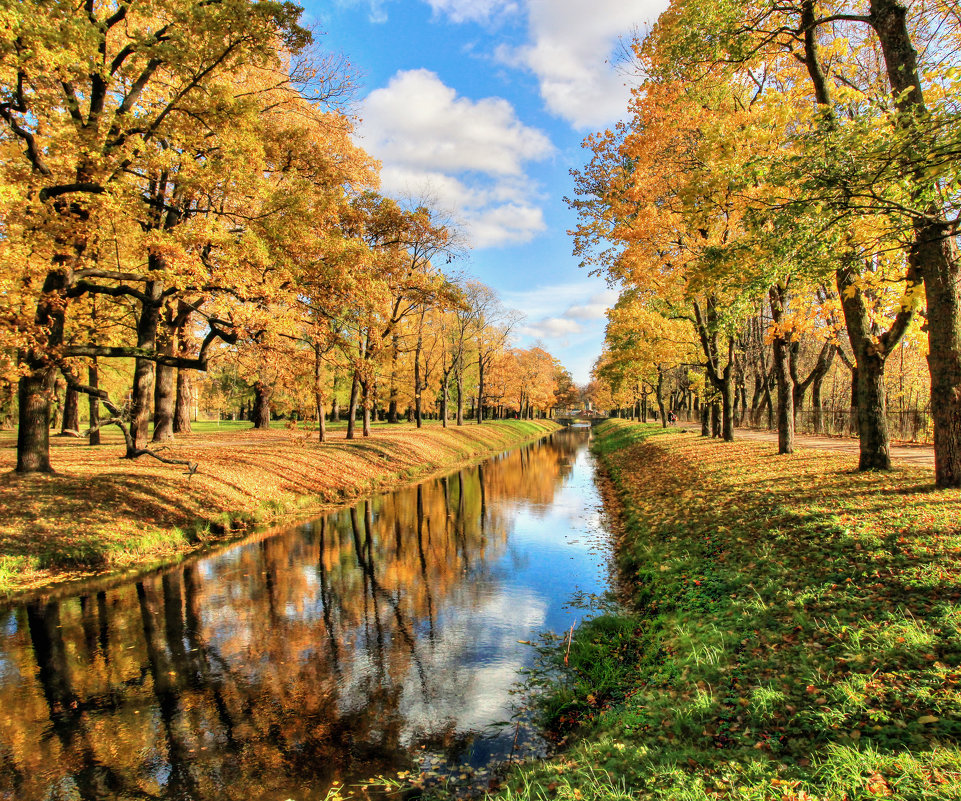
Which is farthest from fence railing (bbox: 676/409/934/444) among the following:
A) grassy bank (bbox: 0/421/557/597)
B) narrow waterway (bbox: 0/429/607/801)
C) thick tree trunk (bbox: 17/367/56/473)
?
thick tree trunk (bbox: 17/367/56/473)

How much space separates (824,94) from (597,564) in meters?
12.0

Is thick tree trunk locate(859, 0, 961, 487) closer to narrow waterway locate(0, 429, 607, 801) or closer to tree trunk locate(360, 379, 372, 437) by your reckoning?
narrow waterway locate(0, 429, 607, 801)

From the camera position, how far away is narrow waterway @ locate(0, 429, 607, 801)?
4.90 m

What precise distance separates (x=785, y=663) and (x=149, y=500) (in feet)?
47.2

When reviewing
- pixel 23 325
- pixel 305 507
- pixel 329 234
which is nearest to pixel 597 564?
pixel 305 507

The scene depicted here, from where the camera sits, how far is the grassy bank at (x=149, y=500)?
10359 mm

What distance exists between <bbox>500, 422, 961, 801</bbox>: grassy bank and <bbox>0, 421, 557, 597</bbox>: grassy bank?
10.3 metres

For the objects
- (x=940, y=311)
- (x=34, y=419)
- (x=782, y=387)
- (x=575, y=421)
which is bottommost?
(x=575, y=421)

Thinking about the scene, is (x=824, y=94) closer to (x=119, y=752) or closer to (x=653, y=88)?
(x=653, y=88)

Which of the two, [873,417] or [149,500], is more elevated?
[873,417]

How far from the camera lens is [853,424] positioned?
2298 centimetres

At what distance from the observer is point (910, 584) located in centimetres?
577

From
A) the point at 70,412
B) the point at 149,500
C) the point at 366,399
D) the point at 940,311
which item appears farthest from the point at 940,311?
the point at 70,412

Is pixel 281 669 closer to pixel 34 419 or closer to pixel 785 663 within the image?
pixel 785 663
